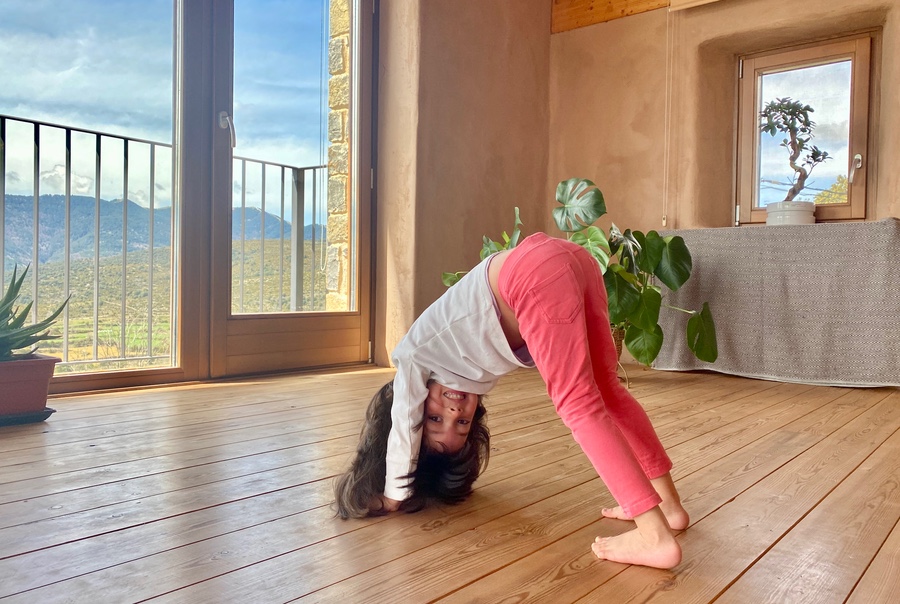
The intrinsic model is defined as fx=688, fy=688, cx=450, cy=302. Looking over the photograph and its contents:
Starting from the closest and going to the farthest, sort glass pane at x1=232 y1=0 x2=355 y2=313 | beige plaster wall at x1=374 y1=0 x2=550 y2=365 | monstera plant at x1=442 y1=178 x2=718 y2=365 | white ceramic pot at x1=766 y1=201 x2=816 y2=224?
1. monstera plant at x1=442 y1=178 x2=718 y2=365
2. glass pane at x1=232 y1=0 x2=355 y2=313
3. beige plaster wall at x1=374 y1=0 x2=550 y2=365
4. white ceramic pot at x1=766 y1=201 x2=816 y2=224

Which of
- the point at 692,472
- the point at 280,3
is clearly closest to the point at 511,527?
the point at 692,472

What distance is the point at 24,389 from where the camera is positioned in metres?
2.13

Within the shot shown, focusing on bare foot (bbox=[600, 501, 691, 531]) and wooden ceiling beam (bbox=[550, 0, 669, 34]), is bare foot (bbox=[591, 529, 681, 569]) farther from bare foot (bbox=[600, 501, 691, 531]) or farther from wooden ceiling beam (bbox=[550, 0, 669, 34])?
wooden ceiling beam (bbox=[550, 0, 669, 34])

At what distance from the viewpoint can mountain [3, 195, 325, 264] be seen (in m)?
2.64

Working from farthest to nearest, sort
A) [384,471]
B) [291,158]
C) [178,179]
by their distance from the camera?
1. [291,158]
2. [178,179]
3. [384,471]

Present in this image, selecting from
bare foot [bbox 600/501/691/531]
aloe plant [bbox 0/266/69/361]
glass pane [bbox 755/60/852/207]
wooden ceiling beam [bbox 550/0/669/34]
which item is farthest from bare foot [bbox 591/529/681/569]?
wooden ceiling beam [bbox 550/0/669/34]

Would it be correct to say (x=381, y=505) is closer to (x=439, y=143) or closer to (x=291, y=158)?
(x=291, y=158)

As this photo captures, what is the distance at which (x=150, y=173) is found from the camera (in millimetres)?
2947

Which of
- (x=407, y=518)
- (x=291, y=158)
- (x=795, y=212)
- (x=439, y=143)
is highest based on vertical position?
(x=439, y=143)

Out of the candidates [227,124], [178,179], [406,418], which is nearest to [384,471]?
[406,418]

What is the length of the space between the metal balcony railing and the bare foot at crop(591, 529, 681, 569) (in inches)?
92.1

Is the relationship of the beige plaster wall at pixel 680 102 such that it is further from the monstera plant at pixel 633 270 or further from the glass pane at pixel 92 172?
the glass pane at pixel 92 172

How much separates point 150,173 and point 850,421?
9.43 feet

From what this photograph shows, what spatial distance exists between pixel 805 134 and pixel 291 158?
2.87 metres
